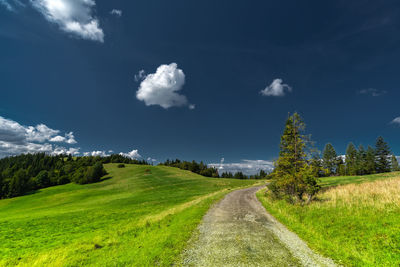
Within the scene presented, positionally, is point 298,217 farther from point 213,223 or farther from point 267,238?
point 213,223

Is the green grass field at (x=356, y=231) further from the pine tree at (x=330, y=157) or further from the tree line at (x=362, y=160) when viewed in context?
the pine tree at (x=330, y=157)

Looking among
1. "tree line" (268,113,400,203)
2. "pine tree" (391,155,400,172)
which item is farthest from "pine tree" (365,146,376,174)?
"tree line" (268,113,400,203)

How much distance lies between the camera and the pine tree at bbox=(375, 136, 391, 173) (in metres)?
67.2

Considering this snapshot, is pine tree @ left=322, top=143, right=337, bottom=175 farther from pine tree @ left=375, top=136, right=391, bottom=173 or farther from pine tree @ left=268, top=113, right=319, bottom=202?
pine tree @ left=268, top=113, right=319, bottom=202

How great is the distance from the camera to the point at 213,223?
12.8 m

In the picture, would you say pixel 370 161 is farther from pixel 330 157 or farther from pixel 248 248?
pixel 248 248

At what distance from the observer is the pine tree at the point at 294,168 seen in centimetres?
1872

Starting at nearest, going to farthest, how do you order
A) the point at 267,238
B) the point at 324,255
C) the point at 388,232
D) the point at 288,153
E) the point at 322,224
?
the point at 324,255 → the point at 388,232 → the point at 267,238 → the point at 322,224 → the point at 288,153

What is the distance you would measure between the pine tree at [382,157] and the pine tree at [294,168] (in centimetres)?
8055

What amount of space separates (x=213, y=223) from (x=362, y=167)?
9328cm

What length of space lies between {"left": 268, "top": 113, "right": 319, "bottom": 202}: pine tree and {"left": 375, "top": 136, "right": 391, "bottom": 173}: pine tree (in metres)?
80.6

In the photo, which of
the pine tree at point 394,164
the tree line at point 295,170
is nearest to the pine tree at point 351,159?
the pine tree at point 394,164

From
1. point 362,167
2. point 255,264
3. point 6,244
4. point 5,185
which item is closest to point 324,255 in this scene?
point 255,264

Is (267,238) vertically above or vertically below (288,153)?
below
